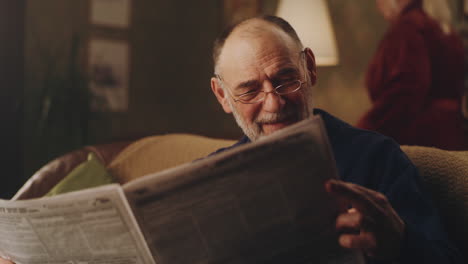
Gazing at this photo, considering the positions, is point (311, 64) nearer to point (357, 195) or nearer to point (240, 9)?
point (357, 195)

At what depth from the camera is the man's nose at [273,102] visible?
1.02m

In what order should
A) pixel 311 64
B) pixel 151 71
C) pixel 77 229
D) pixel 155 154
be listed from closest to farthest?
pixel 77 229 → pixel 311 64 → pixel 155 154 → pixel 151 71

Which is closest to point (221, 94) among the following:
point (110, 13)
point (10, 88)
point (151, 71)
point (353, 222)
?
point (353, 222)

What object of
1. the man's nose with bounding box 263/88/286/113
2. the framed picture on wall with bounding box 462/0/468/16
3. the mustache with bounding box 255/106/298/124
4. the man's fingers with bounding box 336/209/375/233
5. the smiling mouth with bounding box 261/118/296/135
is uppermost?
the framed picture on wall with bounding box 462/0/468/16

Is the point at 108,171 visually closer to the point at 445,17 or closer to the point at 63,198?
the point at 63,198

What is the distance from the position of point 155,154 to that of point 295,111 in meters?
1.04

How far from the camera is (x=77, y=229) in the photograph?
777 millimetres

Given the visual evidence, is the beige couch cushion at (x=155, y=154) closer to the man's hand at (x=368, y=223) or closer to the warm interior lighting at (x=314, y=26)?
the warm interior lighting at (x=314, y=26)

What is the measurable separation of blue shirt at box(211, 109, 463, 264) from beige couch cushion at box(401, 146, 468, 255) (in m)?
0.15

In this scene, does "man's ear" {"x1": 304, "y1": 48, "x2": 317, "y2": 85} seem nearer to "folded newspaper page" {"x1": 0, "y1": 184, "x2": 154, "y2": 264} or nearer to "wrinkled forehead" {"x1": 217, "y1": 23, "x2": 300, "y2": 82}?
"wrinkled forehead" {"x1": 217, "y1": 23, "x2": 300, "y2": 82}

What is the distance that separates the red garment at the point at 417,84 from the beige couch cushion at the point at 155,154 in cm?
88

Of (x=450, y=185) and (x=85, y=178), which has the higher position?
(x=450, y=185)

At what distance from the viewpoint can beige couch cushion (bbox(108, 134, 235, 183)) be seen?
182cm

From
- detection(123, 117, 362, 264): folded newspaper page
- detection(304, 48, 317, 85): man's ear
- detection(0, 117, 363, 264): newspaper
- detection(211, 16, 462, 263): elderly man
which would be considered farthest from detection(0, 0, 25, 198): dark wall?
detection(123, 117, 362, 264): folded newspaper page
